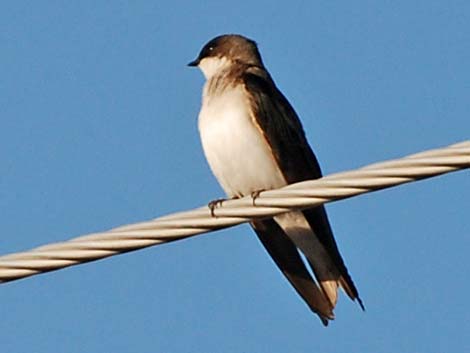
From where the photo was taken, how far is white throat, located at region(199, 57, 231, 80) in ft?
25.8

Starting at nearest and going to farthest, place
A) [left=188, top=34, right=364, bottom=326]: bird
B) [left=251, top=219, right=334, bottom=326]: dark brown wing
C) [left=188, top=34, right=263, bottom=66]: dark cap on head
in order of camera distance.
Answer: [left=251, top=219, right=334, bottom=326]: dark brown wing, [left=188, top=34, right=364, bottom=326]: bird, [left=188, top=34, right=263, bottom=66]: dark cap on head

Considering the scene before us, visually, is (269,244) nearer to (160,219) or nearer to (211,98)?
(211,98)

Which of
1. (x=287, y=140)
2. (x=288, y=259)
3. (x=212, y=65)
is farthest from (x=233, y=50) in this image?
(x=288, y=259)

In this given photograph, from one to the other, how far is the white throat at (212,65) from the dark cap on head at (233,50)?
0.04m

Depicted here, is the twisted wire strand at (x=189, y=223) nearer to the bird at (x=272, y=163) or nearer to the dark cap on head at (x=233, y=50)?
the bird at (x=272, y=163)

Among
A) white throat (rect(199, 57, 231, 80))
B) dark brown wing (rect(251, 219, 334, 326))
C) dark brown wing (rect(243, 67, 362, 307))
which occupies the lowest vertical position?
dark brown wing (rect(251, 219, 334, 326))

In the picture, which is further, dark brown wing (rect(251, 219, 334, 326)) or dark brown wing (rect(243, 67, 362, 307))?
dark brown wing (rect(243, 67, 362, 307))

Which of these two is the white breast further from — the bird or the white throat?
the white throat

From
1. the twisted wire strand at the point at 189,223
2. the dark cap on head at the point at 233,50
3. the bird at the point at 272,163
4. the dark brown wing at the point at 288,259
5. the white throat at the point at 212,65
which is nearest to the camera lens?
the twisted wire strand at the point at 189,223

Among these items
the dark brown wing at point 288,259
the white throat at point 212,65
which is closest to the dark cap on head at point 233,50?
the white throat at point 212,65

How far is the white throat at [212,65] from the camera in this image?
25.8 ft

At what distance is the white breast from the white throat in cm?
79

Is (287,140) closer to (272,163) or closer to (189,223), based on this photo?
(272,163)

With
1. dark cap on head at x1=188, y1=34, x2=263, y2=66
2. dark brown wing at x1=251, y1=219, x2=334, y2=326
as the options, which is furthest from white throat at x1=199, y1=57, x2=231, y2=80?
dark brown wing at x1=251, y1=219, x2=334, y2=326
